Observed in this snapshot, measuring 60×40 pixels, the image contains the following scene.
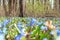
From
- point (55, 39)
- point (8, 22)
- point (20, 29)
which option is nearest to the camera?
point (55, 39)

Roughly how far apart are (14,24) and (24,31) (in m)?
0.13

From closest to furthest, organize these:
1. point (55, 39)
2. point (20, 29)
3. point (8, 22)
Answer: point (55, 39), point (20, 29), point (8, 22)

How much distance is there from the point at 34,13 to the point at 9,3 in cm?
20

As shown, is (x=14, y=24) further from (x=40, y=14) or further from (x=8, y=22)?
(x=40, y=14)

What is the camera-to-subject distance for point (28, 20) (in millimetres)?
1058

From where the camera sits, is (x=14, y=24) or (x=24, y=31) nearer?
(x=24, y=31)

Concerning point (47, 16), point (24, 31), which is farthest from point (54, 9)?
point (24, 31)

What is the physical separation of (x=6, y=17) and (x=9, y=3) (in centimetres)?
10

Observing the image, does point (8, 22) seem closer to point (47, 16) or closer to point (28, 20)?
point (28, 20)

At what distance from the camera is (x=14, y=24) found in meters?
1.00

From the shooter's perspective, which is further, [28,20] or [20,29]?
[28,20]

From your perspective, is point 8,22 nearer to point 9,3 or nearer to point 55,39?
point 9,3

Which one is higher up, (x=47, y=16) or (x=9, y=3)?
(x=9, y=3)

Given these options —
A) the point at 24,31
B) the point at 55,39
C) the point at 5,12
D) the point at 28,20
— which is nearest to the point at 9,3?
the point at 5,12
